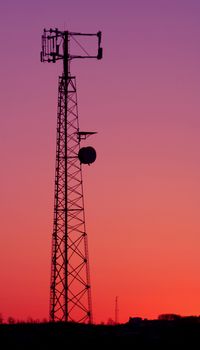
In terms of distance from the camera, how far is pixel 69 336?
66.2 m

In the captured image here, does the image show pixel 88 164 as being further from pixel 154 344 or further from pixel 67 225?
pixel 154 344

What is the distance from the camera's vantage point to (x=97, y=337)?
219 feet

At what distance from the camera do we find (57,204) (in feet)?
236

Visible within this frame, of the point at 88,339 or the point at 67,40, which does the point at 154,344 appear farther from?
the point at 67,40

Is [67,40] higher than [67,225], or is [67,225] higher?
[67,40]

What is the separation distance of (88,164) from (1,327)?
11.7 meters

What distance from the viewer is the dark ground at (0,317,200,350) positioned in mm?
65375

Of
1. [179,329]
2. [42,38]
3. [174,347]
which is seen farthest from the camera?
[42,38]

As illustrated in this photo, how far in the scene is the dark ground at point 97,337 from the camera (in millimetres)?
65375

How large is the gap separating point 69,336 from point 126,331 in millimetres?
4797

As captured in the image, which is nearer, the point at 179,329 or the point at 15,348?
the point at 15,348

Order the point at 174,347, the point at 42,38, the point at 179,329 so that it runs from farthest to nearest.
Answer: the point at 42,38 → the point at 179,329 → the point at 174,347

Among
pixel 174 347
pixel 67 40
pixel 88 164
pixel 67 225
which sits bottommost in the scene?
pixel 174 347

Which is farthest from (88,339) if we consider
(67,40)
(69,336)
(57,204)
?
(67,40)
